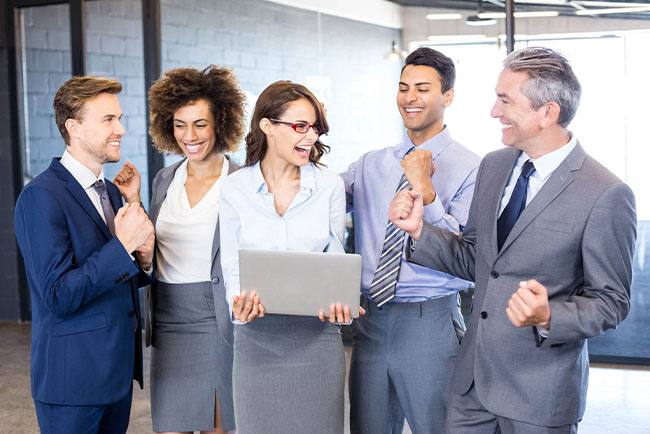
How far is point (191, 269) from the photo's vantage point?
2559 mm

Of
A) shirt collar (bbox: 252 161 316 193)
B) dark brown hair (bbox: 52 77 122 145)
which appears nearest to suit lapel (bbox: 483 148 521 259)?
shirt collar (bbox: 252 161 316 193)

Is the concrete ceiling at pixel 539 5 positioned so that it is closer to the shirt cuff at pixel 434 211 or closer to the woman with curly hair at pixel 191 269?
the woman with curly hair at pixel 191 269

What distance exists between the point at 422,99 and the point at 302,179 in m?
0.51

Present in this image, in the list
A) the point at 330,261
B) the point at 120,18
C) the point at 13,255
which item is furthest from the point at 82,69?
the point at 330,261

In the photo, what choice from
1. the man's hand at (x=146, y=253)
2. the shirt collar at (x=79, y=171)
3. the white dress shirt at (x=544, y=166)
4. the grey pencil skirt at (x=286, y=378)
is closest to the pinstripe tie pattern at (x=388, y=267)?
the grey pencil skirt at (x=286, y=378)

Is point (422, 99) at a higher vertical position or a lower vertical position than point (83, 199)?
higher

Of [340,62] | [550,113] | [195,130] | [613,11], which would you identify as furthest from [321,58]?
[550,113]

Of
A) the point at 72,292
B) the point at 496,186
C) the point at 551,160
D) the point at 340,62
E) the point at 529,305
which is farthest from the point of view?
the point at 340,62

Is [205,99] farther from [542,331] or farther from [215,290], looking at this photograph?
[542,331]

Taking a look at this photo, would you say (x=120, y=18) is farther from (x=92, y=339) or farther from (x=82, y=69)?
(x=92, y=339)

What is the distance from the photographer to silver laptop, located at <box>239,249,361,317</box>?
6.55 feet

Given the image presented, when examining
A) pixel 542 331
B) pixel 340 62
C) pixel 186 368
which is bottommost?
pixel 186 368

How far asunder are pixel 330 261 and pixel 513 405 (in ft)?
1.94

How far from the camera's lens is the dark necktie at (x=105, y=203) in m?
2.40
